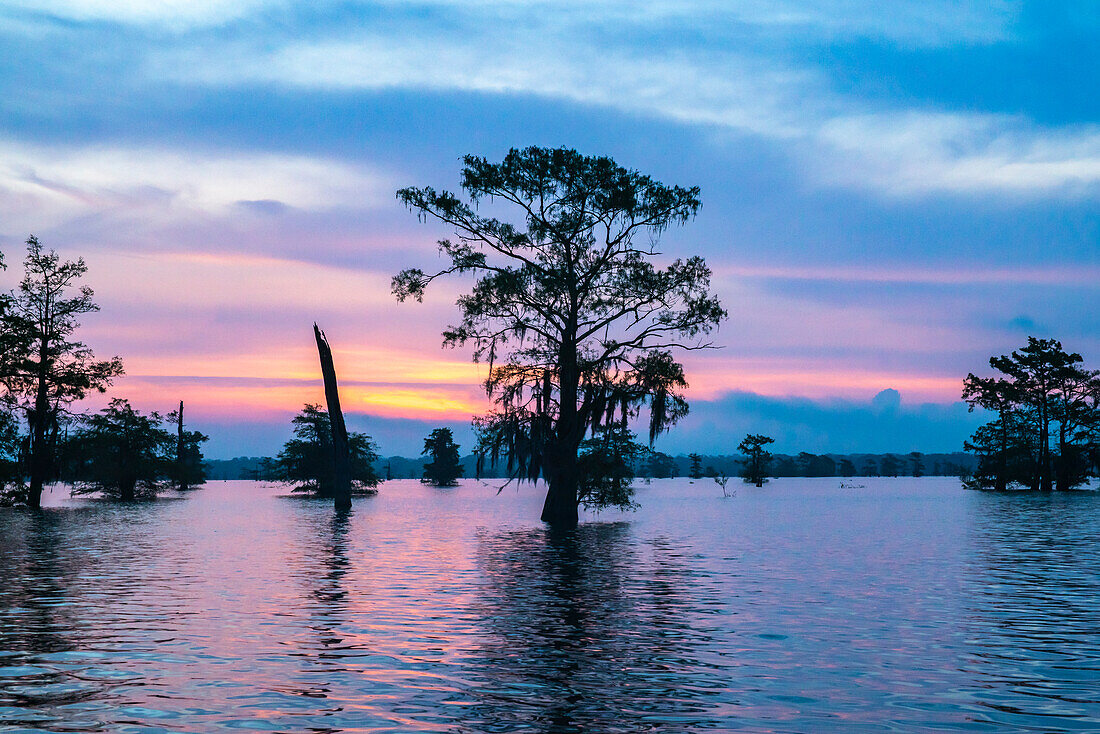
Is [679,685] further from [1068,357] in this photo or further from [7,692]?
[1068,357]

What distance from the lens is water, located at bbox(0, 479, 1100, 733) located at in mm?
10539

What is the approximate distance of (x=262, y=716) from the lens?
10.3m

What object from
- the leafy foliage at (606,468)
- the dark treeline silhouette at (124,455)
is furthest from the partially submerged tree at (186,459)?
the leafy foliage at (606,468)

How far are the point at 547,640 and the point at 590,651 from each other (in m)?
1.19

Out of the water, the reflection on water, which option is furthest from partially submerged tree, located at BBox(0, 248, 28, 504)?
the reflection on water

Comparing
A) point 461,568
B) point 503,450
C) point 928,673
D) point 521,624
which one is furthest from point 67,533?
point 928,673

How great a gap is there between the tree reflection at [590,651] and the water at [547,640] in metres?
0.06

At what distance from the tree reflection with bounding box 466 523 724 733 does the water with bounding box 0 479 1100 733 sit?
0.06 metres

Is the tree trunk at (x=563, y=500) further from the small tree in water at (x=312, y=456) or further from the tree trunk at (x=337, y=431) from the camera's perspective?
the small tree in water at (x=312, y=456)

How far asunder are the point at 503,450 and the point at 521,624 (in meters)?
28.0

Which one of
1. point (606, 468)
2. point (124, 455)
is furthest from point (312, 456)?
point (606, 468)

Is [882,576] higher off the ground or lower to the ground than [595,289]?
lower

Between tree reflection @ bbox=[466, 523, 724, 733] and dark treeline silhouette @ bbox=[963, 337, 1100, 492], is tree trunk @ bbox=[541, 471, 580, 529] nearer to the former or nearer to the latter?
tree reflection @ bbox=[466, 523, 724, 733]

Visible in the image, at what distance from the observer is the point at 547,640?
15516 mm
